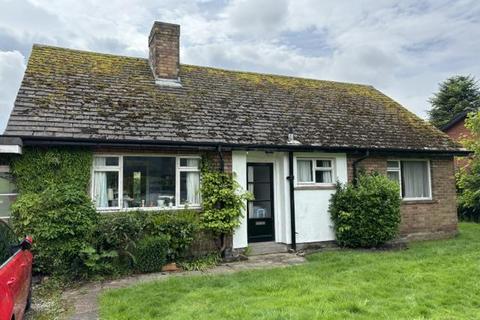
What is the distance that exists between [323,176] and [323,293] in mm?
5979

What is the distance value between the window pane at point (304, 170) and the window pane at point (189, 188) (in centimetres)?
321

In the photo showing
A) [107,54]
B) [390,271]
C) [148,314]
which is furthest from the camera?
[107,54]

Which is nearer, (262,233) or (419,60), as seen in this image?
(262,233)

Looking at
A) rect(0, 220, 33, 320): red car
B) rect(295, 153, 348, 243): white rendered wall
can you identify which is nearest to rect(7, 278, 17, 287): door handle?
rect(0, 220, 33, 320): red car

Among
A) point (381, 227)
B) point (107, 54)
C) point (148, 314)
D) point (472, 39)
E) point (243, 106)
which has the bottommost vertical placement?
point (148, 314)

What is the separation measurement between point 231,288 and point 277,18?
895cm

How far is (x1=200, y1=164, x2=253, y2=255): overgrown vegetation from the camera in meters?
9.54

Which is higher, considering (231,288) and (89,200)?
(89,200)

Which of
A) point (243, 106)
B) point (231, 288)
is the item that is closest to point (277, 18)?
point (243, 106)

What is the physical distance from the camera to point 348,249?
10797 mm

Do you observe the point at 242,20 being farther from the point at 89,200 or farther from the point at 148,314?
the point at 148,314

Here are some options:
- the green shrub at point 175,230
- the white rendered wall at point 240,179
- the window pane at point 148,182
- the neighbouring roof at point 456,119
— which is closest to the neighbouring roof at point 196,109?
the white rendered wall at point 240,179

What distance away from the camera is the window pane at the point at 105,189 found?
9.03 m

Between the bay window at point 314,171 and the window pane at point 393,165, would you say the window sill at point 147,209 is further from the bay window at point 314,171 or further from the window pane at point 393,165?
the window pane at point 393,165
